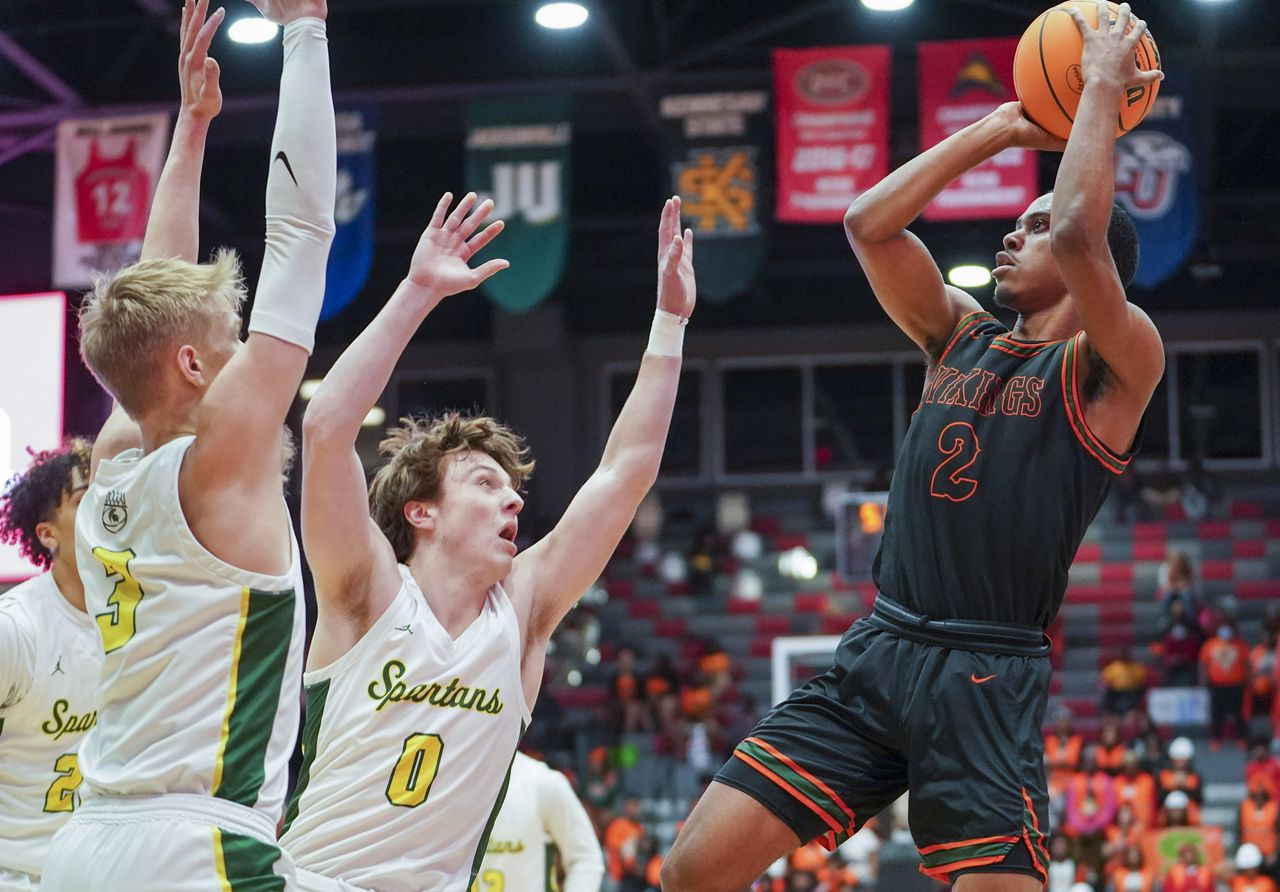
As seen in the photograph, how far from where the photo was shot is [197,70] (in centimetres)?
390

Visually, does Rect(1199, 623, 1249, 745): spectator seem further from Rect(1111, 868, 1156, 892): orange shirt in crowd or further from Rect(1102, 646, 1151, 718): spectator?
Rect(1111, 868, 1156, 892): orange shirt in crowd

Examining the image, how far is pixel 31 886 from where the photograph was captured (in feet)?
15.4

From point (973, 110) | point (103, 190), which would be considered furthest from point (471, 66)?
point (973, 110)

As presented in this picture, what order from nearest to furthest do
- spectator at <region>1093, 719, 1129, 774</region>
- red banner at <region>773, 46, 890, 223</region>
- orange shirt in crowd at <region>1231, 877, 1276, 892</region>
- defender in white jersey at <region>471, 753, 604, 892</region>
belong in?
defender in white jersey at <region>471, 753, 604, 892</region>, red banner at <region>773, 46, 890, 223</region>, orange shirt in crowd at <region>1231, 877, 1276, 892</region>, spectator at <region>1093, 719, 1129, 774</region>

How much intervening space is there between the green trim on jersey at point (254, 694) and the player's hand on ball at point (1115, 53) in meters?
2.33

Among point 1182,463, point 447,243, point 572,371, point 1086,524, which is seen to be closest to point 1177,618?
point 1182,463

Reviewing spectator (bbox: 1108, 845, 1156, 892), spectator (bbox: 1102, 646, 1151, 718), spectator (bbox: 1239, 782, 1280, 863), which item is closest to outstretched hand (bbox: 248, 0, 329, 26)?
spectator (bbox: 1108, 845, 1156, 892)

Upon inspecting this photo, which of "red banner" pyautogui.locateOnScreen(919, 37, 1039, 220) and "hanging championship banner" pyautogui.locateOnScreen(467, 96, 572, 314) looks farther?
"hanging championship banner" pyautogui.locateOnScreen(467, 96, 572, 314)

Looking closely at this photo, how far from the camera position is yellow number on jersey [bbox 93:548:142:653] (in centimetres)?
308

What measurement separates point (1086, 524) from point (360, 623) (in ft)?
6.02

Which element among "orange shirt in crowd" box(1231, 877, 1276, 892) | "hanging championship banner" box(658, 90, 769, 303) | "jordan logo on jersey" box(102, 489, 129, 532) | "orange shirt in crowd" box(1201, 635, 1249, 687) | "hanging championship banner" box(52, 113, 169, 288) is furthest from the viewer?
"orange shirt in crowd" box(1201, 635, 1249, 687)

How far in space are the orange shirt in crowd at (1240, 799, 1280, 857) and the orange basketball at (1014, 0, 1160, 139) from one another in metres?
13.2

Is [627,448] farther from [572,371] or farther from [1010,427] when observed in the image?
[572,371]

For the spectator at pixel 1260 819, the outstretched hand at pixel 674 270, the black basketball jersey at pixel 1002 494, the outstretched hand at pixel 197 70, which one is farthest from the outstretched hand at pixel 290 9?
the spectator at pixel 1260 819
